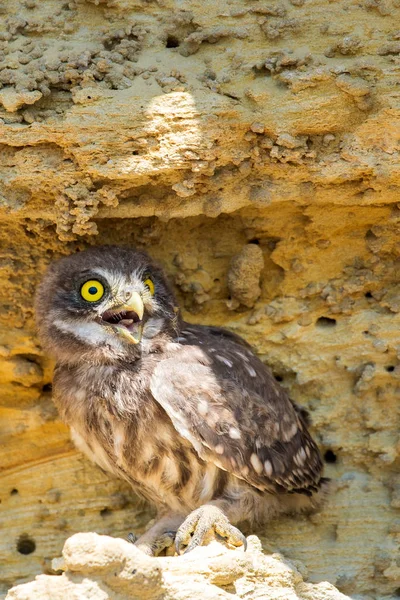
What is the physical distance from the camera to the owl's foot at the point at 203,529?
3.60m

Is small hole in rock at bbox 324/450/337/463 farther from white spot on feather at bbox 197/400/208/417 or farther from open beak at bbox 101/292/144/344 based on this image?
open beak at bbox 101/292/144/344

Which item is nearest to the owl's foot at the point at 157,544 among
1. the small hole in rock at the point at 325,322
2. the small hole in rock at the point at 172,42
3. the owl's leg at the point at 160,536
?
the owl's leg at the point at 160,536

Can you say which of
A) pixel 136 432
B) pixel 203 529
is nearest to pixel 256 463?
pixel 203 529

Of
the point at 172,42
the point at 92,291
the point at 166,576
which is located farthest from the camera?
the point at 172,42

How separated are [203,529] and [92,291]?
1193mm

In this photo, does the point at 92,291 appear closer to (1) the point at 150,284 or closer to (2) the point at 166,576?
(1) the point at 150,284

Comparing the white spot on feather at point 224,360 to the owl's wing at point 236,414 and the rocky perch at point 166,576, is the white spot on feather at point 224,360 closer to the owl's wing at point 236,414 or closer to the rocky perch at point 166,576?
the owl's wing at point 236,414

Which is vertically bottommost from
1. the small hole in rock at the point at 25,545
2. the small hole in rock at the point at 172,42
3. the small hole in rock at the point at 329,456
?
the small hole in rock at the point at 25,545

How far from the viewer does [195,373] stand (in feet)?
12.8

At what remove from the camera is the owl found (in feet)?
12.5

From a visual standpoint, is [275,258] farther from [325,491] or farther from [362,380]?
[325,491]

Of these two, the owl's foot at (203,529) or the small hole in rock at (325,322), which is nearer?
the owl's foot at (203,529)

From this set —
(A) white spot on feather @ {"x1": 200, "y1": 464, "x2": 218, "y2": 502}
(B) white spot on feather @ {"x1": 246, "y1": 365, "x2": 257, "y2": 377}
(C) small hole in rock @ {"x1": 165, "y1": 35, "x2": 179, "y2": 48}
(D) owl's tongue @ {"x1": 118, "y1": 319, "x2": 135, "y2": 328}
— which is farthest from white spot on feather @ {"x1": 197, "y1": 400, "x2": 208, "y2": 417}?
(C) small hole in rock @ {"x1": 165, "y1": 35, "x2": 179, "y2": 48}

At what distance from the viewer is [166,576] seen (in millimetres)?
3223
